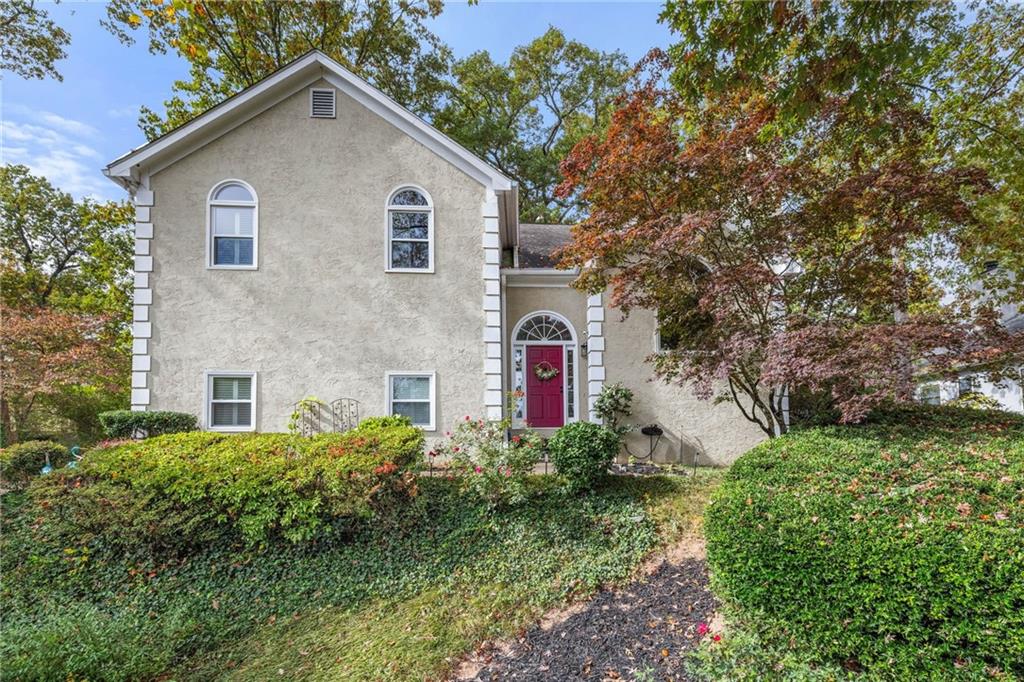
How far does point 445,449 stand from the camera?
7078 millimetres

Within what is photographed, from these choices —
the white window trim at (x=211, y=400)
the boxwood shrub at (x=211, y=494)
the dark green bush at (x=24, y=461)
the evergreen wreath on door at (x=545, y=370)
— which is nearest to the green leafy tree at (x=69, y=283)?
the dark green bush at (x=24, y=461)

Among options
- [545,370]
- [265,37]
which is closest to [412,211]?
[545,370]

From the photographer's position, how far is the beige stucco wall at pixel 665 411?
981cm

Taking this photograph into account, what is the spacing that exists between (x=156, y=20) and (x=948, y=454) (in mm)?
19995

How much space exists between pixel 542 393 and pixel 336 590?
6.10m

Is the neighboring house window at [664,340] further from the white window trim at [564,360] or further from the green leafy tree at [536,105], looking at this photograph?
the green leafy tree at [536,105]

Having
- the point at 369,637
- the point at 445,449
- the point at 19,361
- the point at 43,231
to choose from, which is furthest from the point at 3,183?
the point at 369,637

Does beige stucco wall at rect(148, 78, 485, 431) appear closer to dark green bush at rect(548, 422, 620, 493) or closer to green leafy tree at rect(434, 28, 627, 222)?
dark green bush at rect(548, 422, 620, 493)

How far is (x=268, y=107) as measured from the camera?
9.21m

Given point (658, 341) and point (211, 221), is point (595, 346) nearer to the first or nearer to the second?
point (658, 341)

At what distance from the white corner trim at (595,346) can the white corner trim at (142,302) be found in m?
8.39

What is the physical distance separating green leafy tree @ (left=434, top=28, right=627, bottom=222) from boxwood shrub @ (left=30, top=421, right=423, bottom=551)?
58.0ft

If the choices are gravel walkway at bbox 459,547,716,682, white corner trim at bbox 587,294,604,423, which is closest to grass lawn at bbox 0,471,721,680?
gravel walkway at bbox 459,547,716,682

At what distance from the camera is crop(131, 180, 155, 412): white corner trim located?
850 cm
